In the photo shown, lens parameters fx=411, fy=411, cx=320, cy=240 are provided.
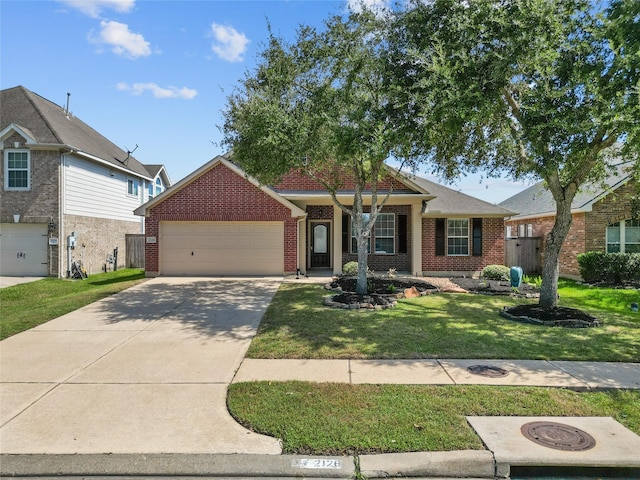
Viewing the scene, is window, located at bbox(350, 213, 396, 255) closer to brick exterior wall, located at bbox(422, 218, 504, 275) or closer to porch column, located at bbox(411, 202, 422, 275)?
porch column, located at bbox(411, 202, 422, 275)

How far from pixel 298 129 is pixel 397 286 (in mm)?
6144

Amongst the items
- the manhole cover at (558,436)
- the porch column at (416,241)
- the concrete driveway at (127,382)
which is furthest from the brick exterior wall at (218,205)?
the manhole cover at (558,436)

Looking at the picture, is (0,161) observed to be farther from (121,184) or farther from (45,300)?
(45,300)

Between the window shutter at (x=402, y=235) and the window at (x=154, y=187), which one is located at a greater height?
the window at (x=154, y=187)

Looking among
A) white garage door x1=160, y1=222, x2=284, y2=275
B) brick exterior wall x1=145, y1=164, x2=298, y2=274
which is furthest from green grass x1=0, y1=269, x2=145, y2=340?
brick exterior wall x1=145, y1=164, x2=298, y2=274

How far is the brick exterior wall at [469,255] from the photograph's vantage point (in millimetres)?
17109

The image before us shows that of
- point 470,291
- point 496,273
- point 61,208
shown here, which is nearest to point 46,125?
point 61,208

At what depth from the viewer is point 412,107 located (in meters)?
9.59

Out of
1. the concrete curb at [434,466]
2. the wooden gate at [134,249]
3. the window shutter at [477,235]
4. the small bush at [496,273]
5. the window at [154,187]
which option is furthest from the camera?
the window at [154,187]

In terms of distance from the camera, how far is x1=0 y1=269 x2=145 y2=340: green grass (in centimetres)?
902

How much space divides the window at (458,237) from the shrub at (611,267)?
4.41 metres

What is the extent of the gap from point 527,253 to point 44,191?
21.0 m

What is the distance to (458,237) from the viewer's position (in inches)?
679

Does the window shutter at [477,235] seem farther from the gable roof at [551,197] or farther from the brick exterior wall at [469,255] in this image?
the gable roof at [551,197]
